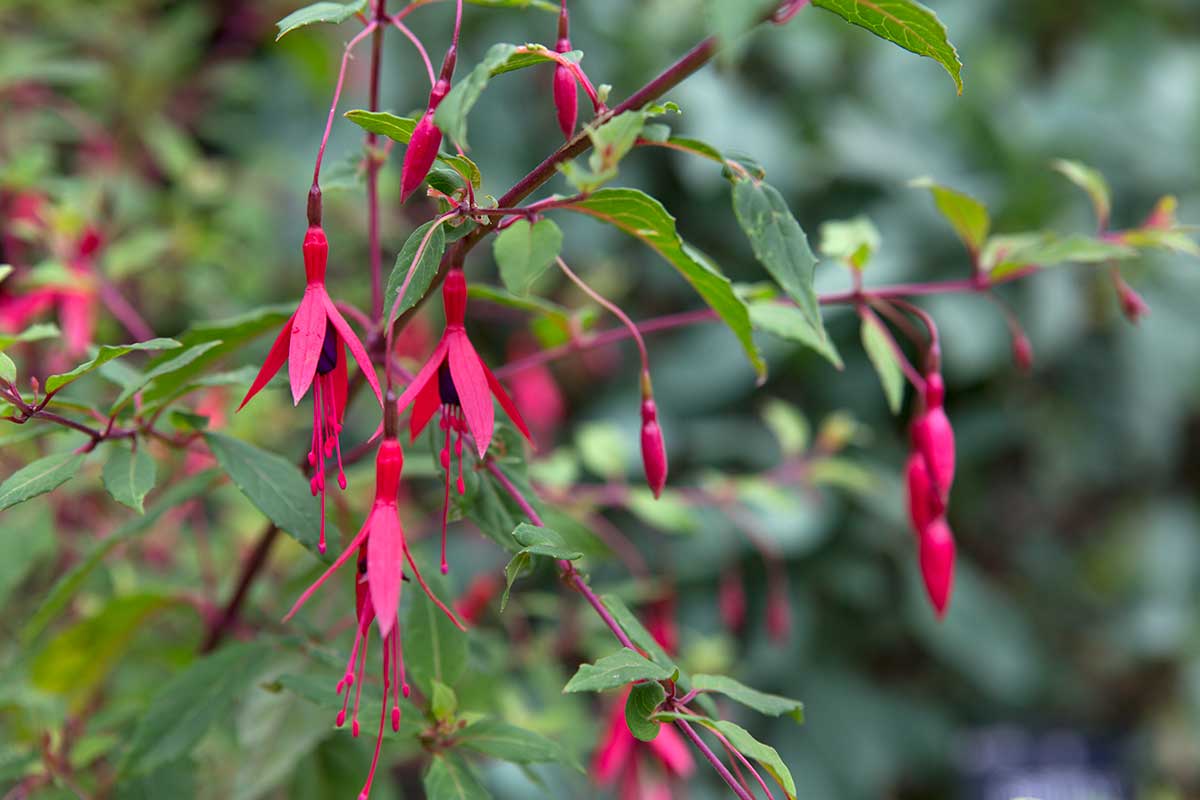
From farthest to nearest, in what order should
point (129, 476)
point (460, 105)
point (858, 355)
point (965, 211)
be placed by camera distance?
point (858, 355) < point (965, 211) < point (129, 476) < point (460, 105)

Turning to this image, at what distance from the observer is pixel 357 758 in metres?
0.56

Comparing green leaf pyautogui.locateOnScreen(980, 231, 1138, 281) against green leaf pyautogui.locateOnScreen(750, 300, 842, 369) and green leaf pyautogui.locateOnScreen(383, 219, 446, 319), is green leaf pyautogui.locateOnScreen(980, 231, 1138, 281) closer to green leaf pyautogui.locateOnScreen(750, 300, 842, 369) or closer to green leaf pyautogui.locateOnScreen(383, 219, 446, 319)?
green leaf pyautogui.locateOnScreen(750, 300, 842, 369)

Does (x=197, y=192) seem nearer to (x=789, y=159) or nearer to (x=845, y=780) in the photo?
(x=789, y=159)

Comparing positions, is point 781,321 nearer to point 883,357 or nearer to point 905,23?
point 883,357

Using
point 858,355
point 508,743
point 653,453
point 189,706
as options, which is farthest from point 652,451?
point 858,355

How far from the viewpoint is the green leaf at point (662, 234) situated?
0.35 m

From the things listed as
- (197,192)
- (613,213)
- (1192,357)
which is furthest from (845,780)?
(613,213)

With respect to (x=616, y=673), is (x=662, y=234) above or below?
above

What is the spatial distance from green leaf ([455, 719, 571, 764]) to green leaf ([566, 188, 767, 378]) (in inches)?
6.6

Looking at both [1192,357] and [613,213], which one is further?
[1192,357]

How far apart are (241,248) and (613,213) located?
0.86 metres

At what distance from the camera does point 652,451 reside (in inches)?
15.9

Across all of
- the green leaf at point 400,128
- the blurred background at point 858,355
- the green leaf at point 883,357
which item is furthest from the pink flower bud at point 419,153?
the blurred background at point 858,355

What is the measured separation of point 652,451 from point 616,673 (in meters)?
0.10
